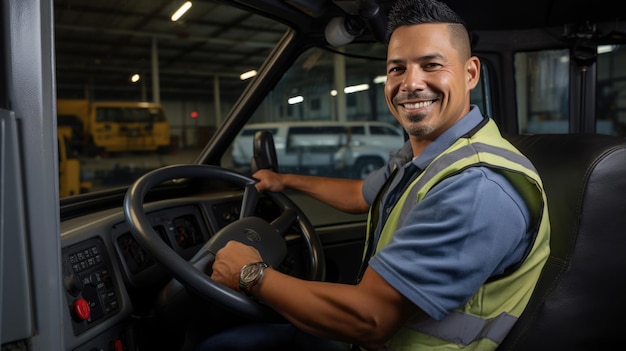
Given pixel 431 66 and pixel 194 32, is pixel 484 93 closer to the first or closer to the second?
pixel 431 66

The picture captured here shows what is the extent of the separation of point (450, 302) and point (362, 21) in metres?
1.44

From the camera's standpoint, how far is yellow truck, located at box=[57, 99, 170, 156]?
34.7ft

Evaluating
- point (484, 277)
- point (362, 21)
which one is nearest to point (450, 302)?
point (484, 277)

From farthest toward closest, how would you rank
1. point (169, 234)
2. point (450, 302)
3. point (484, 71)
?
point (484, 71)
point (169, 234)
point (450, 302)

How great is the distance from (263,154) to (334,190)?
333 mm

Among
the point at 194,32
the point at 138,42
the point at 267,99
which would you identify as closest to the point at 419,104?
the point at 267,99

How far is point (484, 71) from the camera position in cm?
267

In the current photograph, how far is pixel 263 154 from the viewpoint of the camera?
88.4 inches

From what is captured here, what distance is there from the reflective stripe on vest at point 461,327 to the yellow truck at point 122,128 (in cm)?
932

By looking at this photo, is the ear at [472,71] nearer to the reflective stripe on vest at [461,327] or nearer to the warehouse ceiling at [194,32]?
the reflective stripe on vest at [461,327]

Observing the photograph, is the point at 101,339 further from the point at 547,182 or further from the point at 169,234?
the point at 547,182

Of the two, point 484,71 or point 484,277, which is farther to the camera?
point 484,71

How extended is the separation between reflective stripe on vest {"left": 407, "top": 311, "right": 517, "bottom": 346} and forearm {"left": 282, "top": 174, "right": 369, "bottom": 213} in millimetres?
985

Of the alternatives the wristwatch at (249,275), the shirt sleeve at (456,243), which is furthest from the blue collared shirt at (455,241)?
the wristwatch at (249,275)
